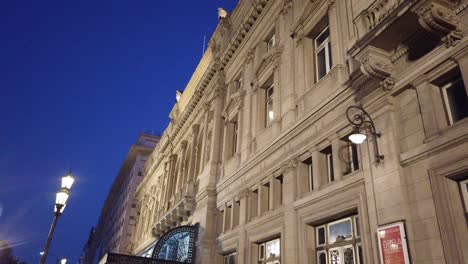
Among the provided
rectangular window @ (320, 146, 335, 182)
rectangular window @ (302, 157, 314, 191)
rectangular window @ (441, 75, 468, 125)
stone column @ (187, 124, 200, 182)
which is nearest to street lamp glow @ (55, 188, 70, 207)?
rectangular window @ (302, 157, 314, 191)

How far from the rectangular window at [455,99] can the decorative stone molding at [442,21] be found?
882 mm

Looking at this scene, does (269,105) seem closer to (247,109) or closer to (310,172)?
(247,109)

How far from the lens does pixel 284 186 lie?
13.1 metres

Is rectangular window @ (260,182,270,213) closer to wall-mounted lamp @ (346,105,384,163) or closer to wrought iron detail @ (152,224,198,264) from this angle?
wall-mounted lamp @ (346,105,384,163)

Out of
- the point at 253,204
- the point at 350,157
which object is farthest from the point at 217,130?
the point at 350,157

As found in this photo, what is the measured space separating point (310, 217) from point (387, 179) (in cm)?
349

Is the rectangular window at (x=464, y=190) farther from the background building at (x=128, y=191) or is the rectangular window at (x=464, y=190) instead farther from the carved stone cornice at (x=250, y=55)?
the background building at (x=128, y=191)

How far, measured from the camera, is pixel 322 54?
1404 centimetres

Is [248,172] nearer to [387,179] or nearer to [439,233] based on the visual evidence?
[387,179]

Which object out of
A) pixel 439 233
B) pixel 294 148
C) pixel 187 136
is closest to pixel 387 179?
pixel 439 233

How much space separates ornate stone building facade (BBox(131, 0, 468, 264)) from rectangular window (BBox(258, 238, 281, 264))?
8 centimetres

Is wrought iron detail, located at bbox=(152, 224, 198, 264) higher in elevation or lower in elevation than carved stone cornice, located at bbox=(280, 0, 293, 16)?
lower

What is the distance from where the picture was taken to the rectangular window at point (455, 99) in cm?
750

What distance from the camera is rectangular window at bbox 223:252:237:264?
53.6 ft
